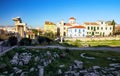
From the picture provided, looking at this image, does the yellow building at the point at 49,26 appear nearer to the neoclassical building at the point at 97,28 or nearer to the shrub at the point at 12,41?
the neoclassical building at the point at 97,28

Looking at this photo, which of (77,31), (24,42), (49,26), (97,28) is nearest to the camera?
(24,42)

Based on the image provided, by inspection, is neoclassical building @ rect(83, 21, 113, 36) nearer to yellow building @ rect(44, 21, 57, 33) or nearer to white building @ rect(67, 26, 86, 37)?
white building @ rect(67, 26, 86, 37)

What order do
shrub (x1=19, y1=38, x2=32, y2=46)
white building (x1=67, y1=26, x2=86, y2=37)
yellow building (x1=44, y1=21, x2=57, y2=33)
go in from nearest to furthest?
shrub (x1=19, y1=38, x2=32, y2=46)
white building (x1=67, y1=26, x2=86, y2=37)
yellow building (x1=44, y1=21, x2=57, y2=33)

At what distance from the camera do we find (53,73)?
14156 millimetres

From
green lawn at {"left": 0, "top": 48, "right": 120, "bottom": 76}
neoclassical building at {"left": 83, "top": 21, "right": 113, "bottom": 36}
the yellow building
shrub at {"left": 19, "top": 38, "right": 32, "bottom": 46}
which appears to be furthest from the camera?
the yellow building

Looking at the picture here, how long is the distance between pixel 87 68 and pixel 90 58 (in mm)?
2726

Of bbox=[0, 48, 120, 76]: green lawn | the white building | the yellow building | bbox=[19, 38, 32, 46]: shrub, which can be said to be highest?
the yellow building

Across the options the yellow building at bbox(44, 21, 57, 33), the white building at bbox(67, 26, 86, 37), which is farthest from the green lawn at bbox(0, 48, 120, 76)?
the yellow building at bbox(44, 21, 57, 33)

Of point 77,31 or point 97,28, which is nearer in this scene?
point 77,31

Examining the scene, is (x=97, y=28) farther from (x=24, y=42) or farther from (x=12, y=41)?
(x=12, y=41)

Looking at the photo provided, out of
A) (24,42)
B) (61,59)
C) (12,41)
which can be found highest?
(12,41)

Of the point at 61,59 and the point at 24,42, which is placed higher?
the point at 24,42

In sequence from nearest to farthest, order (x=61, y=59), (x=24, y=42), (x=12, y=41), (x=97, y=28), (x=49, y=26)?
(x=61, y=59) < (x=12, y=41) < (x=24, y=42) < (x=97, y=28) < (x=49, y=26)

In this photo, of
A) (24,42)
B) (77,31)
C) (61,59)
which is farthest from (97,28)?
(61,59)
